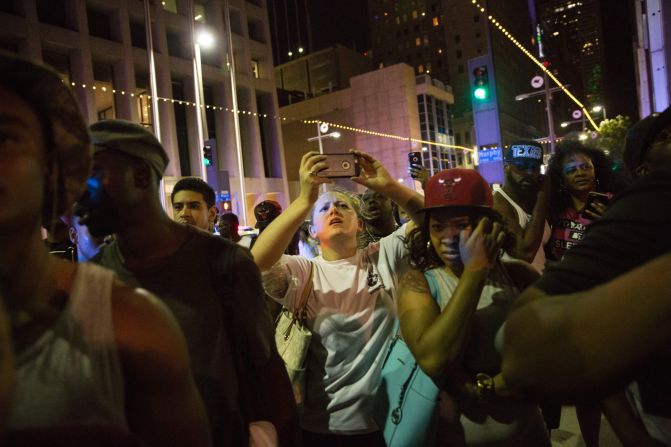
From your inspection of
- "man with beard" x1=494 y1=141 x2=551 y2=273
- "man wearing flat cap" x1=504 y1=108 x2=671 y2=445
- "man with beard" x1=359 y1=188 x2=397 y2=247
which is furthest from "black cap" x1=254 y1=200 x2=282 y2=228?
"man wearing flat cap" x1=504 y1=108 x2=671 y2=445

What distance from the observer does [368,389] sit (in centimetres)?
248

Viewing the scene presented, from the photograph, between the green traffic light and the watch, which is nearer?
the watch

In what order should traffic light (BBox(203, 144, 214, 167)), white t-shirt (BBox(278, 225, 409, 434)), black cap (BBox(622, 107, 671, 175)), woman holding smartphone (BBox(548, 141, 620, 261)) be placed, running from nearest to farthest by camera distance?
black cap (BBox(622, 107, 671, 175)) → white t-shirt (BBox(278, 225, 409, 434)) → woman holding smartphone (BBox(548, 141, 620, 261)) → traffic light (BBox(203, 144, 214, 167))

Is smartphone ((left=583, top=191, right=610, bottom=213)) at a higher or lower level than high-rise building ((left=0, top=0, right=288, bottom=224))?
lower

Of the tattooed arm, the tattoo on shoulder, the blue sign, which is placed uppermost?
the blue sign

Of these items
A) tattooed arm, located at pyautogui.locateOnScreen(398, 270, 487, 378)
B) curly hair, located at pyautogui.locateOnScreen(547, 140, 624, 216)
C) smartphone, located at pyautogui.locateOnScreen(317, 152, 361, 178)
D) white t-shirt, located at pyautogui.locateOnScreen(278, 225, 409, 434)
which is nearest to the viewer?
tattooed arm, located at pyautogui.locateOnScreen(398, 270, 487, 378)

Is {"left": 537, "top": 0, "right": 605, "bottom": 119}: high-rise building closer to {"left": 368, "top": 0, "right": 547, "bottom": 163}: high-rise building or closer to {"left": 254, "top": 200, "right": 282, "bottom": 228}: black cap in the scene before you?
{"left": 368, "top": 0, "right": 547, "bottom": 163}: high-rise building

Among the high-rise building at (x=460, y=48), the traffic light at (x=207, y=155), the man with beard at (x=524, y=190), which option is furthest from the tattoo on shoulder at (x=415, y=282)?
the high-rise building at (x=460, y=48)

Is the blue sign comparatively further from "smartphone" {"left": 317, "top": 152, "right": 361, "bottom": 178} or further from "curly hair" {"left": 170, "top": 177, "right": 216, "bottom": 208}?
"smartphone" {"left": 317, "top": 152, "right": 361, "bottom": 178}

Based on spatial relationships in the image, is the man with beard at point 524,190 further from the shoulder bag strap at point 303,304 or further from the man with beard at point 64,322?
the man with beard at point 64,322

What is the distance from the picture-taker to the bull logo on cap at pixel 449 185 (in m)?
2.18

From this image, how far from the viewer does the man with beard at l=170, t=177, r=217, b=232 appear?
141 inches

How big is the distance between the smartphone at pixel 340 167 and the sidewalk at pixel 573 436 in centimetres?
286

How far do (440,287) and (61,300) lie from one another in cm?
159
